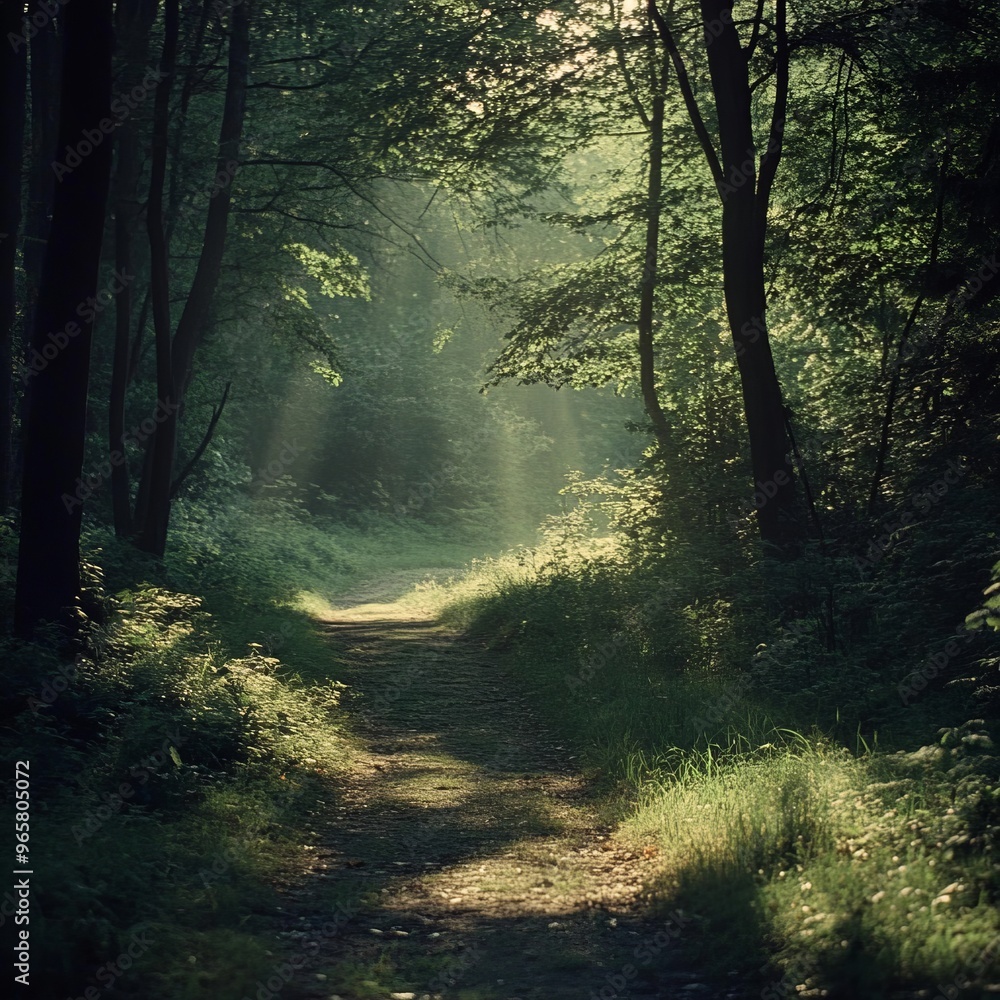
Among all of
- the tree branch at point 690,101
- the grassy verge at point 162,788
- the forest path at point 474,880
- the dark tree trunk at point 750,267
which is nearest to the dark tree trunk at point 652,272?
the tree branch at point 690,101

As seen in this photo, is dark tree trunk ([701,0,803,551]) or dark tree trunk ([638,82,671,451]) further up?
dark tree trunk ([638,82,671,451])

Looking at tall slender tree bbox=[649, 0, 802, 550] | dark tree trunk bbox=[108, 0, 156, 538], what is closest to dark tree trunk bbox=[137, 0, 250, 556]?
dark tree trunk bbox=[108, 0, 156, 538]

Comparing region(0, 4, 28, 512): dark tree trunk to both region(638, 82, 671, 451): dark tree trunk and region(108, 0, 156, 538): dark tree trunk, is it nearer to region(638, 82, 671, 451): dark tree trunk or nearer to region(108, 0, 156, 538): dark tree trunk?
region(108, 0, 156, 538): dark tree trunk

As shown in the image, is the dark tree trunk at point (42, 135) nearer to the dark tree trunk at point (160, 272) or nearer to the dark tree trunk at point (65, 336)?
the dark tree trunk at point (160, 272)

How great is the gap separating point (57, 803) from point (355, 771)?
3.25 meters

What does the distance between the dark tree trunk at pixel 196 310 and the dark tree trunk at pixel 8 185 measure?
2714 mm

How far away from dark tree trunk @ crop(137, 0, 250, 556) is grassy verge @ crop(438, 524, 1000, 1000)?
5.91 meters

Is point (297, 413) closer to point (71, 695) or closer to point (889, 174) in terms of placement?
point (889, 174)

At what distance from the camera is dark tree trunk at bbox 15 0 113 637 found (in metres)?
Answer: 8.24

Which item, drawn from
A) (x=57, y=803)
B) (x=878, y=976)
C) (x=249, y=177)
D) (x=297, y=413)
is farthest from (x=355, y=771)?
(x=297, y=413)

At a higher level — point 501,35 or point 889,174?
point 501,35

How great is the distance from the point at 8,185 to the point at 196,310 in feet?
16.5

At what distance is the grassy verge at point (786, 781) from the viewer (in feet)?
14.7

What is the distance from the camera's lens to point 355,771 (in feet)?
29.5
